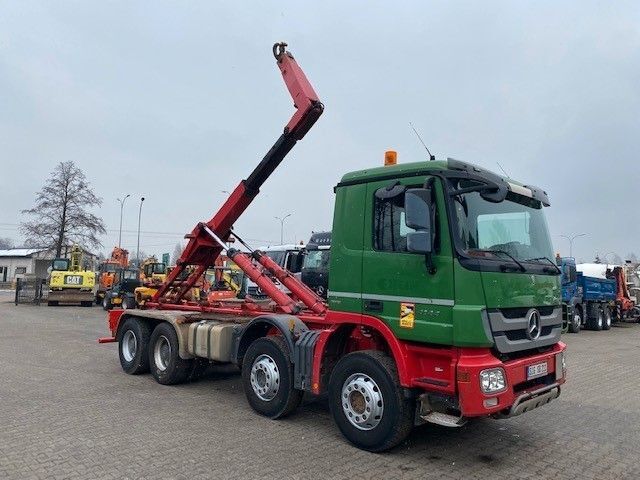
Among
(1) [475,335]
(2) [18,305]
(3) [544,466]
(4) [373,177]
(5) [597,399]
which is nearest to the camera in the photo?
(1) [475,335]

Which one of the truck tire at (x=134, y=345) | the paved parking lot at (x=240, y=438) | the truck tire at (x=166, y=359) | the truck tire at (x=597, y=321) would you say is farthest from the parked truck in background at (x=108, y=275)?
the truck tire at (x=597, y=321)

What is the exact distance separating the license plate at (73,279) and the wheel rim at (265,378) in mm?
24649

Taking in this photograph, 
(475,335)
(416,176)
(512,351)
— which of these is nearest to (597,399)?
(512,351)

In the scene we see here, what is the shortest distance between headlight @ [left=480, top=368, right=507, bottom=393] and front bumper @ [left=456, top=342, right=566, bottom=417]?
3cm

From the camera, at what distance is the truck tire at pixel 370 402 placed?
16.1ft

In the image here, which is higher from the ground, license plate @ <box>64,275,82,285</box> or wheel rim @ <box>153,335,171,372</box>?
license plate @ <box>64,275,82,285</box>

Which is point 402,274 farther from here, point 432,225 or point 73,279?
point 73,279

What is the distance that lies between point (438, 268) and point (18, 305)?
2904cm

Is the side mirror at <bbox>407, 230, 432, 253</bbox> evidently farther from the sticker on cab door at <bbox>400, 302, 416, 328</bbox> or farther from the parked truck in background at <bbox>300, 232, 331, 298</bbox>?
the parked truck in background at <bbox>300, 232, 331, 298</bbox>

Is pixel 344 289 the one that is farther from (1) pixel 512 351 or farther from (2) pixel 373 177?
(1) pixel 512 351

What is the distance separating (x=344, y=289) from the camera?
5609 millimetres

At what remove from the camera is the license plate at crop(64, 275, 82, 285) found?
1095 inches

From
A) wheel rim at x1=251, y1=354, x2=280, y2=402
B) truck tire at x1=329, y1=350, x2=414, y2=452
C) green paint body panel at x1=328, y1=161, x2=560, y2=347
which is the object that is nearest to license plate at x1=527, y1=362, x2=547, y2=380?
green paint body panel at x1=328, y1=161, x2=560, y2=347

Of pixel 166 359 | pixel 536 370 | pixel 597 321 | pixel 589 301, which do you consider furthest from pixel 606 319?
pixel 166 359
